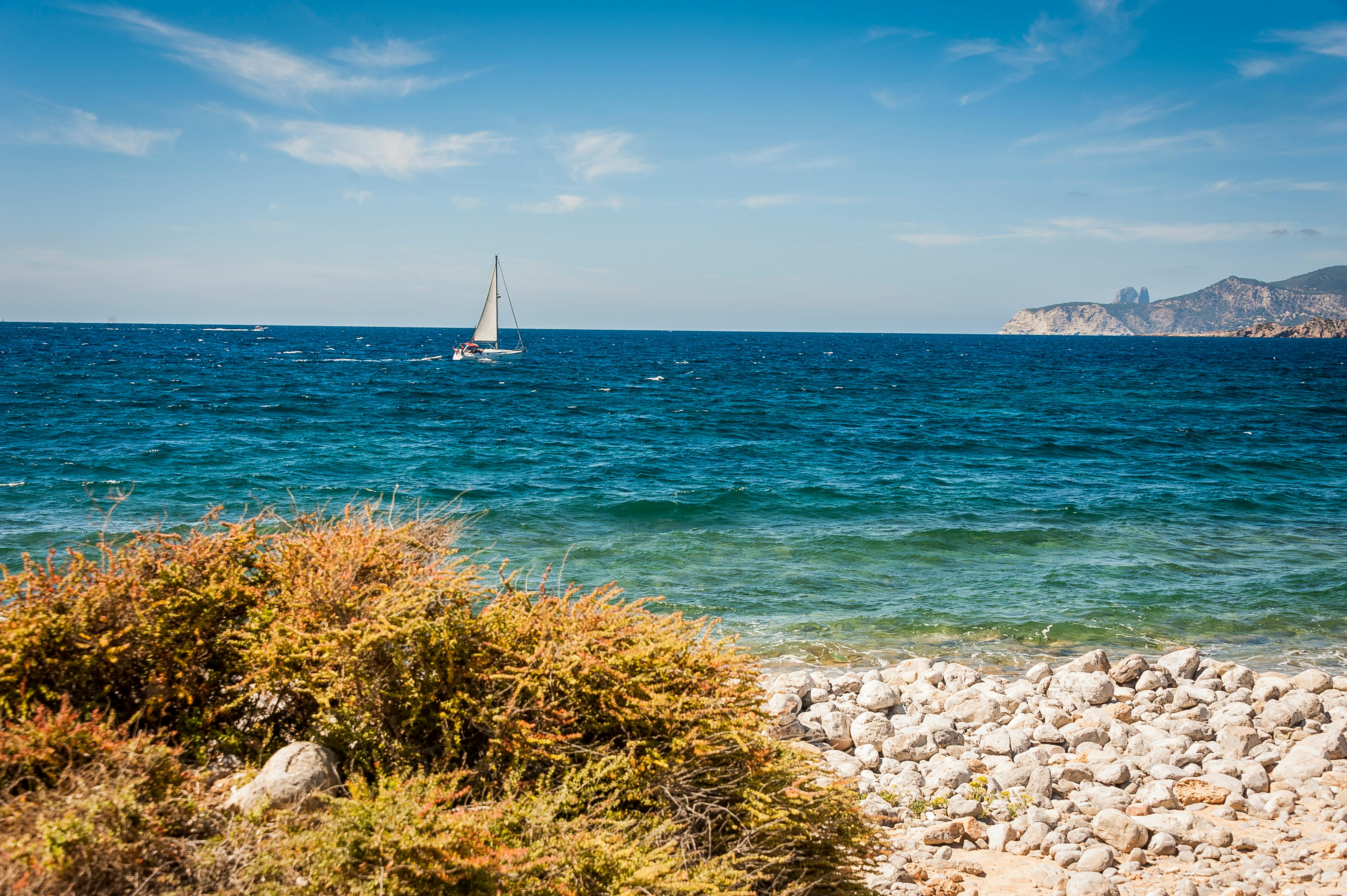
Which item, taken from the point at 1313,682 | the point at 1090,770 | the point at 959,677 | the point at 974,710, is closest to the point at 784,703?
the point at 974,710

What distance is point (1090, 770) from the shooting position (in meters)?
7.69

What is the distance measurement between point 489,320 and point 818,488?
195 ft

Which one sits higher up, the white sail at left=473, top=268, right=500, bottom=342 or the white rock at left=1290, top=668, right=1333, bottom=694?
the white sail at left=473, top=268, right=500, bottom=342

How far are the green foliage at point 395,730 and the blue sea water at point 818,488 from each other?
5.88ft

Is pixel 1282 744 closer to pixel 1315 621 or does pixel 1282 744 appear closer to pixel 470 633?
pixel 1315 621

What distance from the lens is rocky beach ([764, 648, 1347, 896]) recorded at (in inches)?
238

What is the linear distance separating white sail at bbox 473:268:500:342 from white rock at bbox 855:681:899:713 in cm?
6779

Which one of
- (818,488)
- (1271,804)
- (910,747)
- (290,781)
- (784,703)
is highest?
(290,781)

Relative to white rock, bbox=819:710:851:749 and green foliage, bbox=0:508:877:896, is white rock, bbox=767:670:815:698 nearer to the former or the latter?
white rock, bbox=819:710:851:749

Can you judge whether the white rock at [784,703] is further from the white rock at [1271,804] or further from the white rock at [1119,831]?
the white rock at [1271,804]

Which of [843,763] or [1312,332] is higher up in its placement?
[1312,332]

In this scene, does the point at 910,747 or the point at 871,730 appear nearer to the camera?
the point at 910,747

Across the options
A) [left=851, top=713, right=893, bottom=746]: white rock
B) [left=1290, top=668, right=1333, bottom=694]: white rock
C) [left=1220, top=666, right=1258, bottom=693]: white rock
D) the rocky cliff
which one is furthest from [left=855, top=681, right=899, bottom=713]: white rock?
the rocky cliff

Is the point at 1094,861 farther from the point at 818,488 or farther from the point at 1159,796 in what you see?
the point at 818,488
